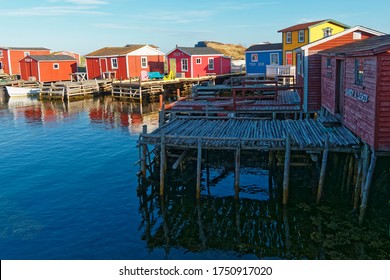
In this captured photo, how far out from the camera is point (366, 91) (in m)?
14.2

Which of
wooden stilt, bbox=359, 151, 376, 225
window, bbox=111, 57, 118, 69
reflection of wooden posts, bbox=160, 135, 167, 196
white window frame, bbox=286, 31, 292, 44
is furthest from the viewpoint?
Answer: window, bbox=111, 57, 118, 69

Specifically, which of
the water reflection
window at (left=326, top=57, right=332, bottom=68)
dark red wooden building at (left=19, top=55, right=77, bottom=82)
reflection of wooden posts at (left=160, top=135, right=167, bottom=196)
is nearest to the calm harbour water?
reflection of wooden posts at (left=160, top=135, right=167, bottom=196)

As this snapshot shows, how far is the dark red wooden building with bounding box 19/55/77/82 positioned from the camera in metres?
60.5

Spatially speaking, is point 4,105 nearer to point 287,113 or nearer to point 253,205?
point 287,113

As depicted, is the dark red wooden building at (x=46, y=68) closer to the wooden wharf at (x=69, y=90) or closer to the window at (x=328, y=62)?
the wooden wharf at (x=69, y=90)

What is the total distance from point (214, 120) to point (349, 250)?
11108 mm

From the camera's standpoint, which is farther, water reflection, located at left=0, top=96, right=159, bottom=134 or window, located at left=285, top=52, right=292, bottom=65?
window, located at left=285, top=52, right=292, bottom=65

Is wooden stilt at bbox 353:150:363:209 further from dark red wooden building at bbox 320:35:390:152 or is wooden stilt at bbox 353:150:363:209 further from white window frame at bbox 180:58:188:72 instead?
white window frame at bbox 180:58:188:72

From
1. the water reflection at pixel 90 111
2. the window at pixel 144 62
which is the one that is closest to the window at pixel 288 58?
the water reflection at pixel 90 111

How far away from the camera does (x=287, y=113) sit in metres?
24.0

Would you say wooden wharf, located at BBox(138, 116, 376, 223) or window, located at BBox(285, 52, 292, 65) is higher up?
window, located at BBox(285, 52, 292, 65)

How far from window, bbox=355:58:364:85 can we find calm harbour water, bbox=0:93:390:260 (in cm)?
491

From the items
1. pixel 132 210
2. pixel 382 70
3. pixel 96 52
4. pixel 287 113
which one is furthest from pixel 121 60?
pixel 382 70

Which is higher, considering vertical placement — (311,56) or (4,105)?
(311,56)
